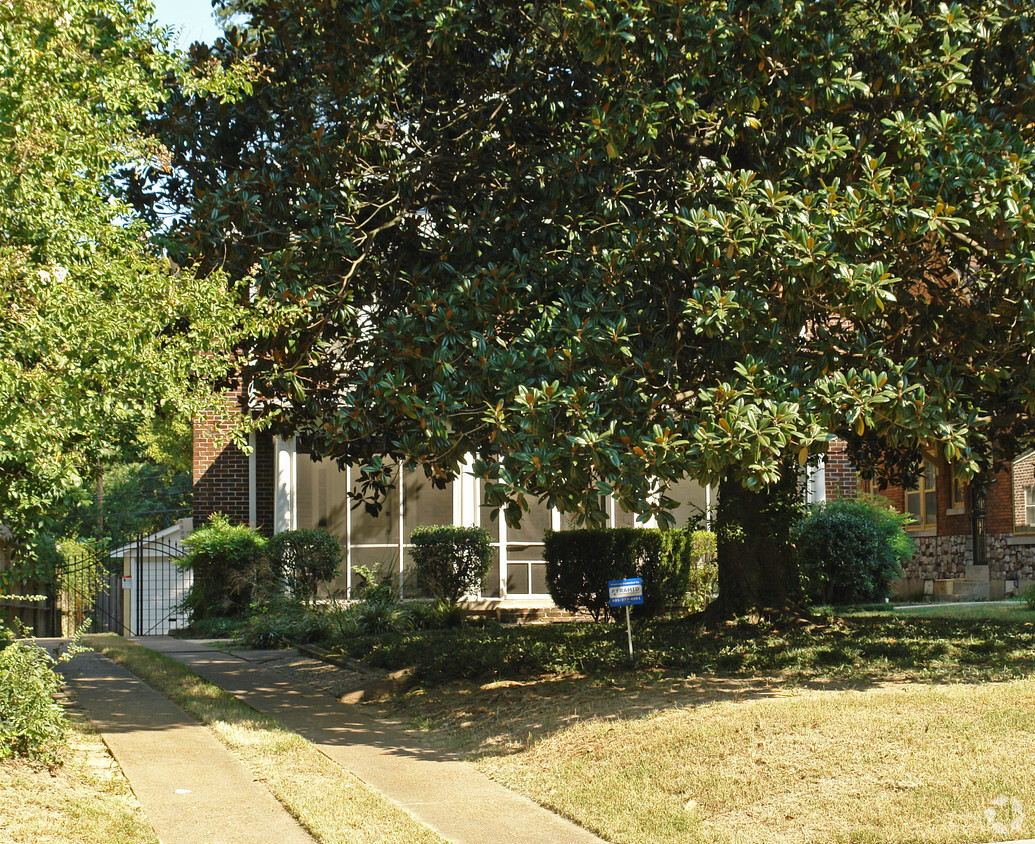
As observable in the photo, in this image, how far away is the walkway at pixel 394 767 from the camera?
226 inches

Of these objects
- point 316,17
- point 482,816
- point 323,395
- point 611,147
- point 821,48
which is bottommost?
point 482,816

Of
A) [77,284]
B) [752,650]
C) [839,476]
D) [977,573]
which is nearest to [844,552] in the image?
[839,476]

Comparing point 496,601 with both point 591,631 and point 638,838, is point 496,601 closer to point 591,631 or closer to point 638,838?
point 591,631

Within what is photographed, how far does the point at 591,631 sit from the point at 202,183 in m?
7.17

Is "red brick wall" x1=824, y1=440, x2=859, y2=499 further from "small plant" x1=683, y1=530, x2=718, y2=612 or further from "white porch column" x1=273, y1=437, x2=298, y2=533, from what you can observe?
"white porch column" x1=273, y1=437, x2=298, y2=533

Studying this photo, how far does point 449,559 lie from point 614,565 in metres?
3.11

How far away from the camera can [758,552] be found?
12.1 metres

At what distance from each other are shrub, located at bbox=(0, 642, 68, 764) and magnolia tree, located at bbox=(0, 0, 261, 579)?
37.1 inches

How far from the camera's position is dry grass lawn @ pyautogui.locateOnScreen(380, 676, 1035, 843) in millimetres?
5352

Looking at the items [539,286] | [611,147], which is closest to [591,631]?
[539,286]

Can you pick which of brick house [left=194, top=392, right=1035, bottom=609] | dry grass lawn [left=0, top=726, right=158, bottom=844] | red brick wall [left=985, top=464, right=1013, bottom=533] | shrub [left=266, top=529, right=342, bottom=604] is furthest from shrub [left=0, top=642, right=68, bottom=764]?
red brick wall [left=985, top=464, right=1013, bottom=533]

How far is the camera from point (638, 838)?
5.41m

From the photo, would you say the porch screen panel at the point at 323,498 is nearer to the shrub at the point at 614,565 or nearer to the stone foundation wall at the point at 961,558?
the shrub at the point at 614,565

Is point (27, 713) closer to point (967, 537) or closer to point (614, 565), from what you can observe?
point (614, 565)
